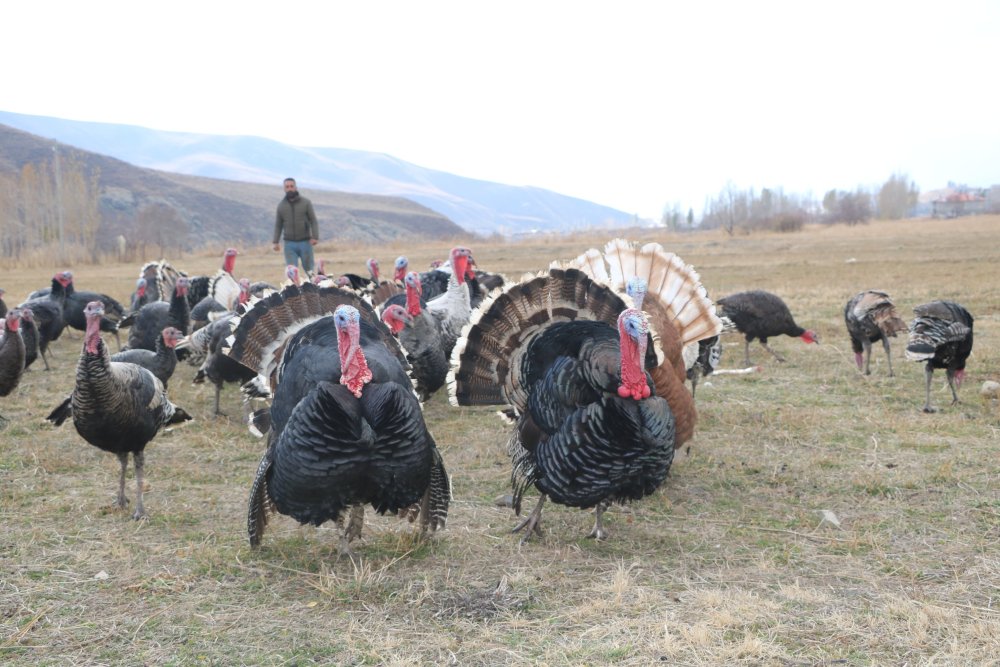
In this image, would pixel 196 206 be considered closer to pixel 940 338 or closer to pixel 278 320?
pixel 278 320

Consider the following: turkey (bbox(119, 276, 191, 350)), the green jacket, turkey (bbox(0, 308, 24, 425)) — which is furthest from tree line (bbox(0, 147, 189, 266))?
turkey (bbox(0, 308, 24, 425))

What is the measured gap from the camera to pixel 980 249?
2136 cm

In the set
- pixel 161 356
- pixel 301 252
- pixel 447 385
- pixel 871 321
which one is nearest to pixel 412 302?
pixel 161 356

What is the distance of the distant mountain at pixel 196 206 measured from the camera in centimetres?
6103

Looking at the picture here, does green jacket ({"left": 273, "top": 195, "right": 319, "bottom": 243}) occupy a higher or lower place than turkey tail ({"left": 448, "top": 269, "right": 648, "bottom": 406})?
higher

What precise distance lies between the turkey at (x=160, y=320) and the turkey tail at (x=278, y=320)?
372 centimetres

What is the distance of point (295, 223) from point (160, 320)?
3258 mm

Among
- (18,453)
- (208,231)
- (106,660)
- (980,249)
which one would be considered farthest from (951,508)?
(208,231)

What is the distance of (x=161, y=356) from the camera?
682 centimetres

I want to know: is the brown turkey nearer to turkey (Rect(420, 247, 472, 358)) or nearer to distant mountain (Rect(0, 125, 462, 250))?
turkey (Rect(420, 247, 472, 358))

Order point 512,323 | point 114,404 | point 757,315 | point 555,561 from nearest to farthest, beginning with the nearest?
point 555,561
point 114,404
point 512,323
point 757,315

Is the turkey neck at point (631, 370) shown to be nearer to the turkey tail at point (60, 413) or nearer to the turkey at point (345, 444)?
the turkey at point (345, 444)

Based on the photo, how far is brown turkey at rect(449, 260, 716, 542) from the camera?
12.7 ft

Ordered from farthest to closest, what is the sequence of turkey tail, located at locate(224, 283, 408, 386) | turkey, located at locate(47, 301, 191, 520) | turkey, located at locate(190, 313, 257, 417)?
turkey, located at locate(190, 313, 257, 417) → turkey tail, located at locate(224, 283, 408, 386) → turkey, located at locate(47, 301, 191, 520)
